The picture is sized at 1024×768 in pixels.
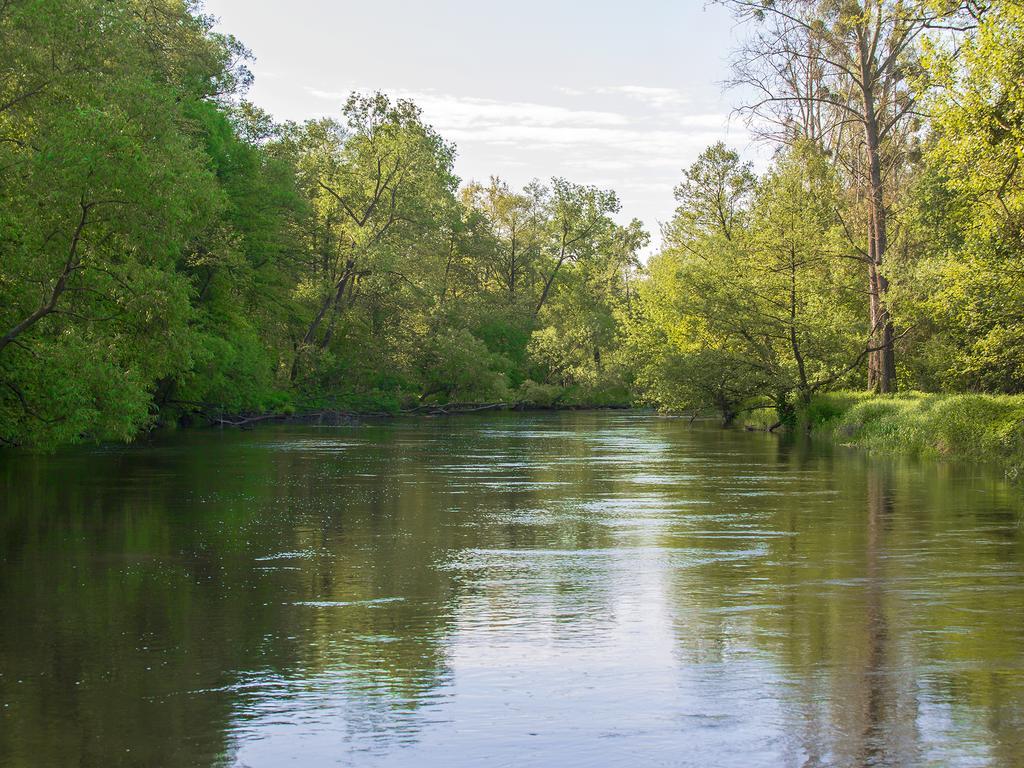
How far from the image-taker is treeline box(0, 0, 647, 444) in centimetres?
2527

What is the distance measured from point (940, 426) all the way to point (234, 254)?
29486mm

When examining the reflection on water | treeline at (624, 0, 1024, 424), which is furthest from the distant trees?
the reflection on water

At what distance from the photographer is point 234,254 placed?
49.1 metres

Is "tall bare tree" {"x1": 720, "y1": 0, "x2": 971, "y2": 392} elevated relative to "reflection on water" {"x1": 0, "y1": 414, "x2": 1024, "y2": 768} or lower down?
elevated

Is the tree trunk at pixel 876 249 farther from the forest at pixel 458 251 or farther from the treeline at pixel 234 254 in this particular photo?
the treeline at pixel 234 254

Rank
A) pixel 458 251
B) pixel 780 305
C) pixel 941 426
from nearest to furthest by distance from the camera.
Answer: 1. pixel 941 426
2. pixel 780 305
3. pixel 458 251

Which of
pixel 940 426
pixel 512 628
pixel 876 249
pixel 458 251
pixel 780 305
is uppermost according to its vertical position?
pixel 458 251

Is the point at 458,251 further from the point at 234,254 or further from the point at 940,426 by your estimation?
the point at 940,426

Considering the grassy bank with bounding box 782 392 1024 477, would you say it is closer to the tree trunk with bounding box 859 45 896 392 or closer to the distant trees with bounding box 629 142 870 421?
the tree trunk with bounding box 859 45 896 392

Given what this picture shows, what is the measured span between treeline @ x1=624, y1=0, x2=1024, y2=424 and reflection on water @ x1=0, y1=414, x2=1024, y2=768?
811 centimetres

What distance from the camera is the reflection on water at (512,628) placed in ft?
24.4

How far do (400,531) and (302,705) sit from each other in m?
9.46

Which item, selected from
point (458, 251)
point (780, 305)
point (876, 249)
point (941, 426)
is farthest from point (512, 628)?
point (458, 251)

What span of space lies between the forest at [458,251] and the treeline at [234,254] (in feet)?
0.40
